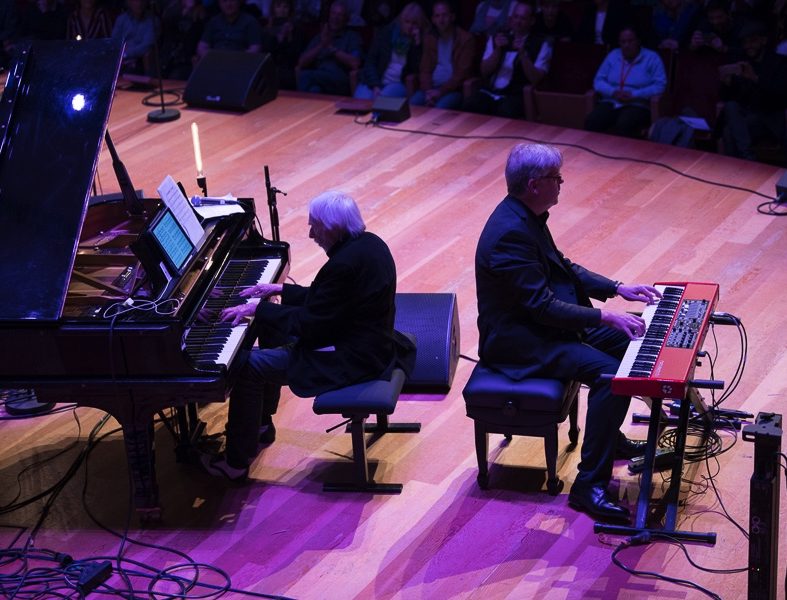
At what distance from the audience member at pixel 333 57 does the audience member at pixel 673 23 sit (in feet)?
8.57

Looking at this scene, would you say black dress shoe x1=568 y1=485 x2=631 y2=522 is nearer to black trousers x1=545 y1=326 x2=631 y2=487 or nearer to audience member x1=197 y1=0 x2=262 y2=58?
black trousers x1=545 y1=326 x2=631 y2=487

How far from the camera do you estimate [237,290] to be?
461 centimetres

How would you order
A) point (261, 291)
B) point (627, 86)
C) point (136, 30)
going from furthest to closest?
point (136, 30), point (627, 86), point (261, 291)

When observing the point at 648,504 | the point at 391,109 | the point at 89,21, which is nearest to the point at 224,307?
the point at 648,504

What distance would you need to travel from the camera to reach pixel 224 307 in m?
4.48

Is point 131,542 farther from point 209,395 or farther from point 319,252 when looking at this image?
point 319,252

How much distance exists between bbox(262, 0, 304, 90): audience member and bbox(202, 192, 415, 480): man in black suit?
6010mm

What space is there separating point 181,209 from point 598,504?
6.61ft

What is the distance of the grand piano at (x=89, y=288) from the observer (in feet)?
13.0

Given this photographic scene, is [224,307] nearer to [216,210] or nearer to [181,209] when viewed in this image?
[181,209]

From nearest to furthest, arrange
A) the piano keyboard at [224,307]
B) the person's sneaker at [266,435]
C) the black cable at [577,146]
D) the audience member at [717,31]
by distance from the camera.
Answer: the piano keyboard at [224,307]
the person's sneaker at [266,435]
the black cable at [577,146]
the audience member at [717,31]

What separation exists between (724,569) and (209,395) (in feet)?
6.22

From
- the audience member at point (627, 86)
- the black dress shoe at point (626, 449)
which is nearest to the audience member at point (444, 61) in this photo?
the audience member at point (627, 86)

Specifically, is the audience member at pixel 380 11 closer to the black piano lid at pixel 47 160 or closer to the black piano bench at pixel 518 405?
the black piano lid at pixel 47 160
